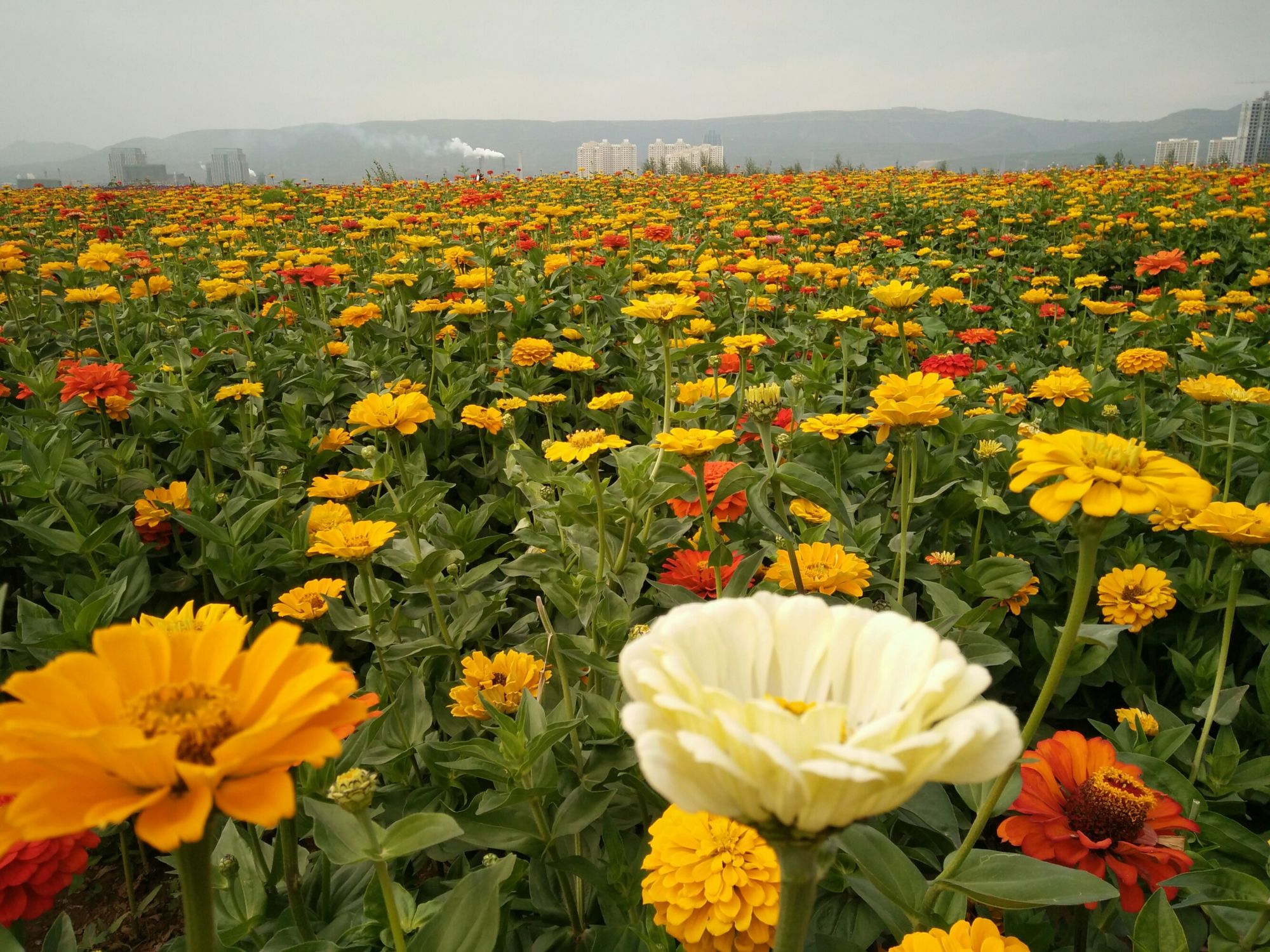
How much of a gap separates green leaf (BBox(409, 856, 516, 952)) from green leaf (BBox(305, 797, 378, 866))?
0.34ft

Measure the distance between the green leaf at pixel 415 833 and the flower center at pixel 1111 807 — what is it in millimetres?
870

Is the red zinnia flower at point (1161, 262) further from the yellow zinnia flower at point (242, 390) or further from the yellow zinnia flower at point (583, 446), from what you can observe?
the yellow zinnia flower at point (242, 390)

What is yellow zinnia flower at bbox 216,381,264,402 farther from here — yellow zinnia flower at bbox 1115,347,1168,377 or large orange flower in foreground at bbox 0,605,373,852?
yellow zinnia flower at bbox 1115,347,1168,377

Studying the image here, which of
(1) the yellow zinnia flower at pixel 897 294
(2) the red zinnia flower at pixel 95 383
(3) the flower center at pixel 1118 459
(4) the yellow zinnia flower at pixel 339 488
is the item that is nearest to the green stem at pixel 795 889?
(3) the flower center at pixel 1118 459

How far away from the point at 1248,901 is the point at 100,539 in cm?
237

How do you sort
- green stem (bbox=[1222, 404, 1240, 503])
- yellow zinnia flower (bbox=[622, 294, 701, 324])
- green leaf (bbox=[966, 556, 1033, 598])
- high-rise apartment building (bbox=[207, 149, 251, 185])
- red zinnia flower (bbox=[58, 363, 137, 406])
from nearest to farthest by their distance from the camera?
green leaf (bbox=[966, 556, 1033, 598]) < yellow zinnia flower (bbox=[622, 294, 701, 324]) < green stem (bbox=[1222, 404, 1240, 503]) < red zinnia flower (bbox=[58, 363, 137, 406]) < high-rise apartment building (bbox=[207, 149, 251, 185])

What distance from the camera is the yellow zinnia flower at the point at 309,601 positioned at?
62.9 inches

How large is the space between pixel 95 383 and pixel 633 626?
207 centimetres

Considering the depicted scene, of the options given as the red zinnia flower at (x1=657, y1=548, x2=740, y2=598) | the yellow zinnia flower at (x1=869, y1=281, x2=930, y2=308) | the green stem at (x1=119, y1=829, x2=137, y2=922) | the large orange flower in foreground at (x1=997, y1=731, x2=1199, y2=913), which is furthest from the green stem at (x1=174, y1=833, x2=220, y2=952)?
the yellow zinnia flower at (x1=869, y1=281, x2=930, y2=308)

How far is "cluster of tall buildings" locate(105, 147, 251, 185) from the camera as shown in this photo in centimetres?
2531

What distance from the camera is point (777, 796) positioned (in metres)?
0.42

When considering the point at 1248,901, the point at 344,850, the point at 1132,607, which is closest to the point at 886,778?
the point at 344,850

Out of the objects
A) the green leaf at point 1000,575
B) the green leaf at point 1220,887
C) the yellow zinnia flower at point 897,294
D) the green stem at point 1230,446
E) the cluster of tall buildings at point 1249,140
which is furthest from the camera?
the cluster of tall buildings at point 1249,140

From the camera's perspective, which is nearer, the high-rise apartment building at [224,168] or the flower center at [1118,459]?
the flower center at [1118,459]
